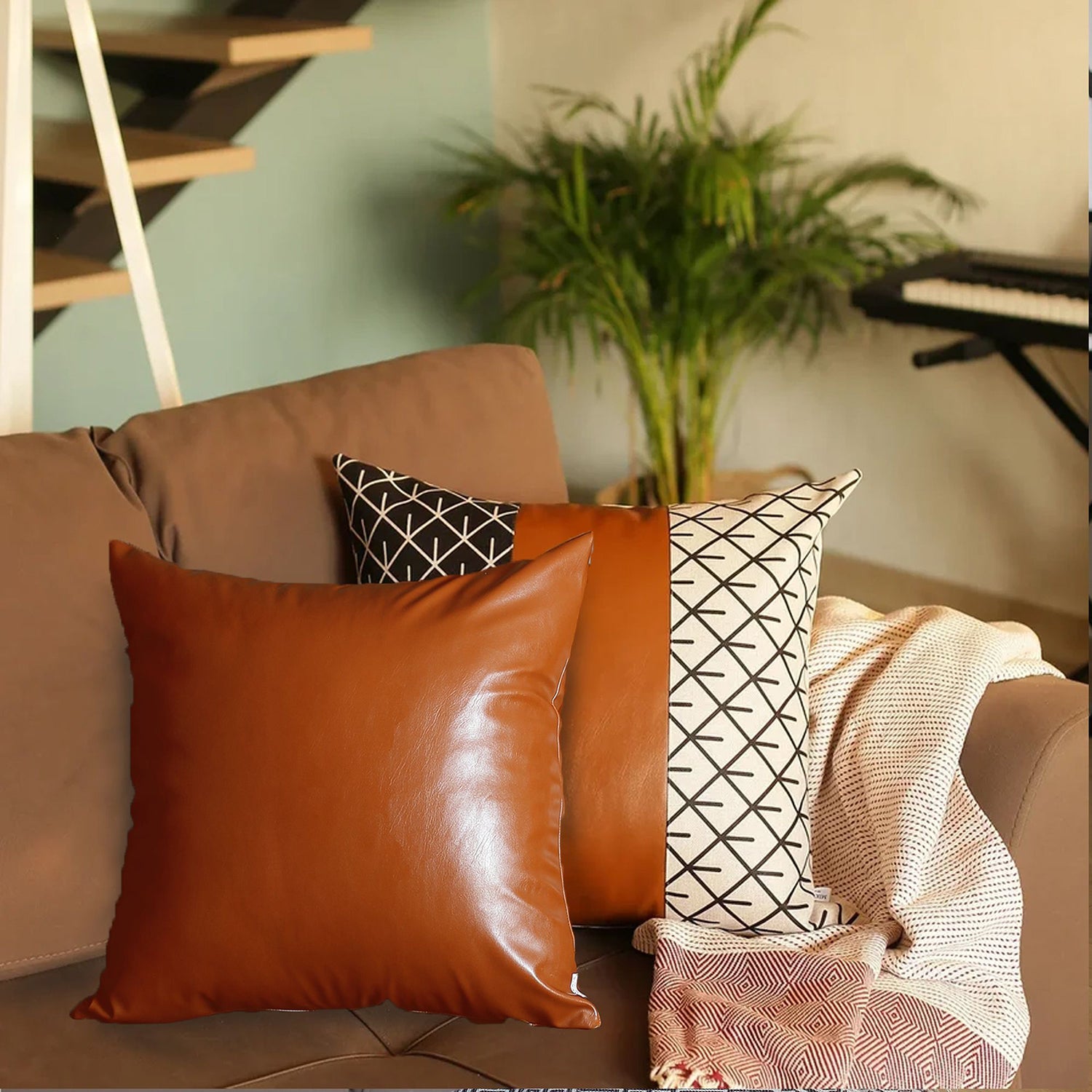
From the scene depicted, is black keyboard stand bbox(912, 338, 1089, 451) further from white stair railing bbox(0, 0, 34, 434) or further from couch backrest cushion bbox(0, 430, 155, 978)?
couch backrest cushion bbox(0, 430, 155, 978)

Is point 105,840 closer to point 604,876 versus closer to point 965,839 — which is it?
point 604,876

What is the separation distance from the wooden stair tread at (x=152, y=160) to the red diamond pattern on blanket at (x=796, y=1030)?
2.08 metres

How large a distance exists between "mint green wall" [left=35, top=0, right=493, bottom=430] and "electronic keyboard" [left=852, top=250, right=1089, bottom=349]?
1.50m

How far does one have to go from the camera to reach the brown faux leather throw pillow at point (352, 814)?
1.14m

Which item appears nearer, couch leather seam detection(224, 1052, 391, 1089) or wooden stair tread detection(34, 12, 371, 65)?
couch leather seam detection(224, 1052, 391, 1089)

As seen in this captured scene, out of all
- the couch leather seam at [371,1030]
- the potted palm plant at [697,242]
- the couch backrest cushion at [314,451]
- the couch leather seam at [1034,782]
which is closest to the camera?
the couch leather seam at [371,1030]

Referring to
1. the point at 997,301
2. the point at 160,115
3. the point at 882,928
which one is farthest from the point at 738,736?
the point at 160,115

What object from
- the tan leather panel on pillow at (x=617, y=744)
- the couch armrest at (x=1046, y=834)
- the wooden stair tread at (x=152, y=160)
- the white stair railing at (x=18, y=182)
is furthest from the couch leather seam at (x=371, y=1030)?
the wooden stair tread at (x=152, y=160)

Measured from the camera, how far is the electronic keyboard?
2527 millimetres

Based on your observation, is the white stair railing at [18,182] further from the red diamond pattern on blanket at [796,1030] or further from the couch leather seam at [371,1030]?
the red diamond pattern on blanket at [796,1030]

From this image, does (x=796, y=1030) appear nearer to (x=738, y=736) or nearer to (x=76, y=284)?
(x=738, y=736)

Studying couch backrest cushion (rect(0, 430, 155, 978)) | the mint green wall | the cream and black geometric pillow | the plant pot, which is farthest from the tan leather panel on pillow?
the mint green wall

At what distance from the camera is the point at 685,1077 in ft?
3.58

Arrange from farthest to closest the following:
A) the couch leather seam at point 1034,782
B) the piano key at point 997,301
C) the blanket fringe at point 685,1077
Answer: the piano key at point 997,301, the couch leather seam at point 1034,782, the blanket fringe at point 685,1077
